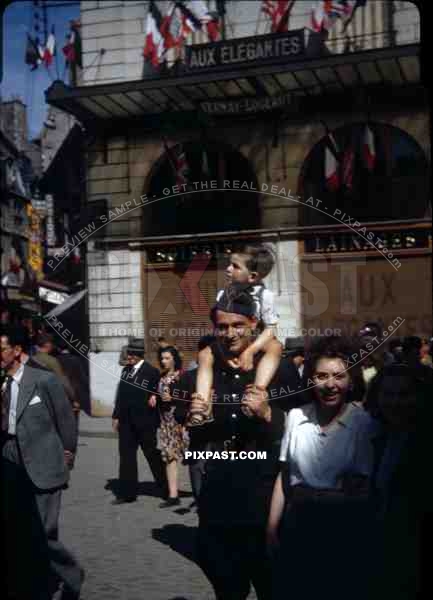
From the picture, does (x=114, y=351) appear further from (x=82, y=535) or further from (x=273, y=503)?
(x=273, y=503)

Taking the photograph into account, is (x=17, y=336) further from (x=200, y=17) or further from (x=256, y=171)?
(x=200, y=17)

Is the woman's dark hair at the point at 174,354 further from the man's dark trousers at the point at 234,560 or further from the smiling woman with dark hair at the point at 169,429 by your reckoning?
the man's dark trousers at the point at 234,560

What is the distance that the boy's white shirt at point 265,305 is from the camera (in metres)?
4.85

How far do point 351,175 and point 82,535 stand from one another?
327 centimetres

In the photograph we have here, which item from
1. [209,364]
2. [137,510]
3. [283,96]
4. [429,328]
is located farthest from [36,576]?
[283,96]

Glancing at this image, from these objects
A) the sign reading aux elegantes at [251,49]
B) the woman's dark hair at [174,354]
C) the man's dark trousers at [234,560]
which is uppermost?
the sign reading aux elegantes at [251,49]

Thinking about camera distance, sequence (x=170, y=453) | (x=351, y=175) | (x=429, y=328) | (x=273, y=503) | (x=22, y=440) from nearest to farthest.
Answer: (x=273, y=503), (x=22, y=440), (x=429, y=328), (x=351, y=175), (x=170, y=453)

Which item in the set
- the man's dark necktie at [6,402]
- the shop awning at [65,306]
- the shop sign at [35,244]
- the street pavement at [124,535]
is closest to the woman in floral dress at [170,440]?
the street pavement at [124,535]

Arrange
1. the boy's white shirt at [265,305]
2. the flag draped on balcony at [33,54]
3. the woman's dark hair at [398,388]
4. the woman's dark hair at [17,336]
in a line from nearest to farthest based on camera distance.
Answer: the woman's dark hair at [398,388] < the boy's white shirt at [265,305] < the woman's dark hair at [17,336] < the flag draped on balcony at [33,54]

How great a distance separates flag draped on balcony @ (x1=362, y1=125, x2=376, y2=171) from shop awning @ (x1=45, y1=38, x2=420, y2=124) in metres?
0.40

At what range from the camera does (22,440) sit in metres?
4.95

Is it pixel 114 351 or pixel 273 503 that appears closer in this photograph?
pixel 273 503

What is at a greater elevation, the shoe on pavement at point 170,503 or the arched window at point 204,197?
the arched window at point 204,197

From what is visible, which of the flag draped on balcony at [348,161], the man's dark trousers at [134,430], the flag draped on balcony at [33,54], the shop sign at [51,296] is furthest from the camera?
the man's dark trousers at [134,430]
